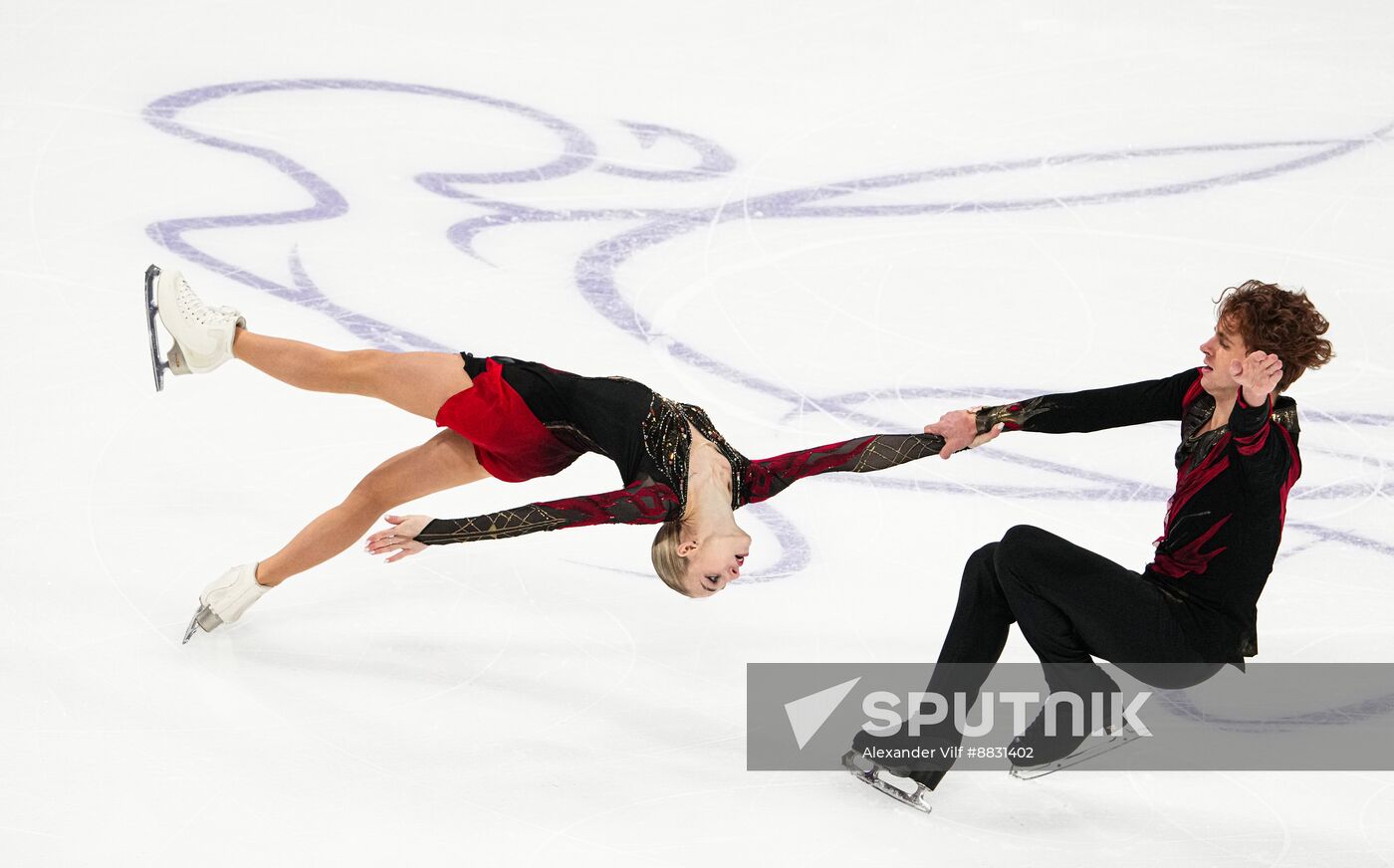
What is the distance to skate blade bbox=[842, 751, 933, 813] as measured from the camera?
11.4 feet

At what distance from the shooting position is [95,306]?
5.51m

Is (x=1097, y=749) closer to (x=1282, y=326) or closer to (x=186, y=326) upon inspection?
(x=1282, y=326)

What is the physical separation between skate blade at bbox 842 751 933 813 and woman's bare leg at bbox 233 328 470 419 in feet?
5.02

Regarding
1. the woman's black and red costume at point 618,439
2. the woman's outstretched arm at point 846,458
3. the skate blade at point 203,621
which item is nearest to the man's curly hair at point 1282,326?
the woman's outstretched arm at point 846,458

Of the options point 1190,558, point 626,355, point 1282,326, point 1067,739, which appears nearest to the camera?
point 1282,326

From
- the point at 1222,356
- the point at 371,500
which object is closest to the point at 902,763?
the point at 1222,356

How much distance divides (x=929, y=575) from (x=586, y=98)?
396cm

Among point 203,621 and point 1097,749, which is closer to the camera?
point 1097,749

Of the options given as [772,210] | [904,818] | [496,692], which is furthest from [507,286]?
[904,818]

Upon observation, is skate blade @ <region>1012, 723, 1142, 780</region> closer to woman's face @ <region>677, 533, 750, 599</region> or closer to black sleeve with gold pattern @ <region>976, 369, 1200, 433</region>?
black sleeve with gold pattern @ <region>976, 369, 1200, 433</region>

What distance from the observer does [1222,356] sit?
323cm

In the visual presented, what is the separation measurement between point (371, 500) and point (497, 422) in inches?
18.9

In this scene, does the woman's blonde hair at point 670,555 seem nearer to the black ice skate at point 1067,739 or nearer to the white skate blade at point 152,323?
the black ice skate at point 1067,739

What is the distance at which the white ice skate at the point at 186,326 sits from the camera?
13.9 ft
